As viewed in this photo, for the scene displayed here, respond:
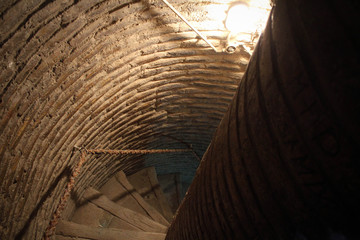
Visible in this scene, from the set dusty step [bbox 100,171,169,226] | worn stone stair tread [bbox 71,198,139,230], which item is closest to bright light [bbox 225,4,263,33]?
worn stone stair tread [bbox 71,198,139,230]

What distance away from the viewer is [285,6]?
743 mm

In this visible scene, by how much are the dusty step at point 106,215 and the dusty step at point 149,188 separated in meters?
1.31

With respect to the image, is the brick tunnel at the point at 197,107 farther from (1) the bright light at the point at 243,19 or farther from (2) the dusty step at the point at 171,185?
(2) the dusty step at the point at 171,185

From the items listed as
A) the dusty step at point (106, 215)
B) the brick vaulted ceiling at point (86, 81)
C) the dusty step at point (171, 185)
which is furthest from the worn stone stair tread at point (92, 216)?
the dusty step at point (171, 185)

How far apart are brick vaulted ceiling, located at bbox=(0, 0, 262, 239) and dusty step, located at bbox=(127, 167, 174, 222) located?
182 cm

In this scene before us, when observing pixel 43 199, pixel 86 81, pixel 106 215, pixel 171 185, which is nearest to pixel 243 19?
pixel 86 81

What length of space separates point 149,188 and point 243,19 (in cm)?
465

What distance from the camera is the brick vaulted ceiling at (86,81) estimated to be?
1.62 m

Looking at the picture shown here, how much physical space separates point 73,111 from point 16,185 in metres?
0.95

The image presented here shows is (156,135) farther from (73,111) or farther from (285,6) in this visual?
(285,6)

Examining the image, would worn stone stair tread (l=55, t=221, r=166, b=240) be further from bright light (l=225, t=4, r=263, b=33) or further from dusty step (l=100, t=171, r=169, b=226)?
bright light (l=225, t=4, r=263, b=33)

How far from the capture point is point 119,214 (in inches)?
147

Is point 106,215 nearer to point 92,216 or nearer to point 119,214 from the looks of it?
point 92,216

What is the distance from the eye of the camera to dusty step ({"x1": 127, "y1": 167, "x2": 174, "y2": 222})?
531 centimetres
